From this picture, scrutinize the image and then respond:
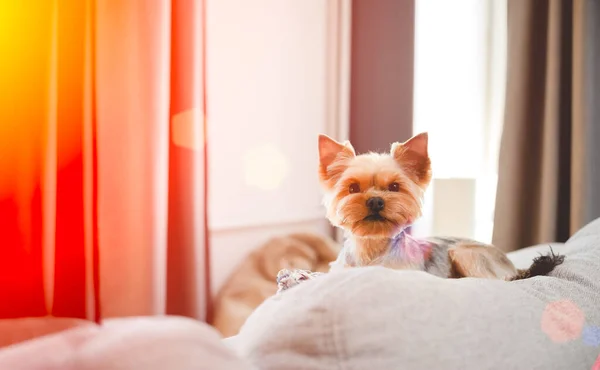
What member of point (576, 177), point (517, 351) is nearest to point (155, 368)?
point (517, 351)

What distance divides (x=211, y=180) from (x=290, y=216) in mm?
440

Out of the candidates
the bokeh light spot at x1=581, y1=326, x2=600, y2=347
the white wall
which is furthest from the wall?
the bokeh light spot at x1=581, y1=326, x2=600, y2=347

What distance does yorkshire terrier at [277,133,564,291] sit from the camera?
0.67m

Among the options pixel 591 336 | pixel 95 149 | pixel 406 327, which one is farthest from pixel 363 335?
pixel 95 149

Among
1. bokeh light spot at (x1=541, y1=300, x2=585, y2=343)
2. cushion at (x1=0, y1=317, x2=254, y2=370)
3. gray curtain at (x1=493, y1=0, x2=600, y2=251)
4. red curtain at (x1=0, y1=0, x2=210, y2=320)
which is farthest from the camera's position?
gray curtain at (x1=493, y1=0, x2=600, y2=251)

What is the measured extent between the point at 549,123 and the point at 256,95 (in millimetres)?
1253

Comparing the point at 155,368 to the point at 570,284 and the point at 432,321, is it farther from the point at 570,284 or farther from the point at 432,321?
the point at 570,284

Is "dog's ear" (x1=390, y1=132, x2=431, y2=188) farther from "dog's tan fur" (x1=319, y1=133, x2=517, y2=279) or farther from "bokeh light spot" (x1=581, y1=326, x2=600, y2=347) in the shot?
"bokeh light spot" (x1=581, y1=326, x2=600, y2=347)

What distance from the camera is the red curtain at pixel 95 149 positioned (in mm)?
1310

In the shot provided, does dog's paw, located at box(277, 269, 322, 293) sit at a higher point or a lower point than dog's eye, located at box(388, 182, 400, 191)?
lower

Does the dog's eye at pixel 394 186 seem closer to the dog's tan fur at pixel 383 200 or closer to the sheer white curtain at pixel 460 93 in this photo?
the dog's tan fur at pixel 383 200

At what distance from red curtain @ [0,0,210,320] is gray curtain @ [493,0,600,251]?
1358 millimetres

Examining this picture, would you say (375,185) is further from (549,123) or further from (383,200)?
(549,123)

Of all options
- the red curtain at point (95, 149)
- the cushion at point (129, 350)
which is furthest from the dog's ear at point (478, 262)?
the red curtain at point (95, 149)
